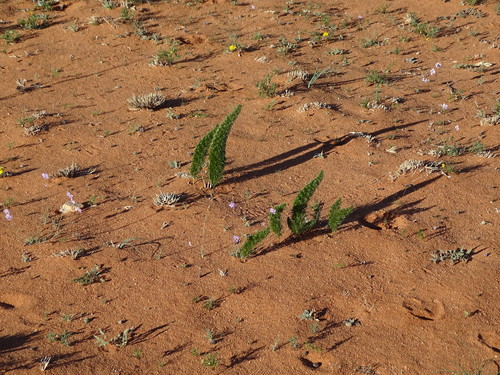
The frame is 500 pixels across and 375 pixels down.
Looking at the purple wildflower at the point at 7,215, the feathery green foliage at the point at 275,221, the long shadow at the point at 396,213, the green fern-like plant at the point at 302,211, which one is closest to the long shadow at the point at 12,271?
the purple wildflower at the point at 7,215

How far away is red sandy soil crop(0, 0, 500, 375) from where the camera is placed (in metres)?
3.78

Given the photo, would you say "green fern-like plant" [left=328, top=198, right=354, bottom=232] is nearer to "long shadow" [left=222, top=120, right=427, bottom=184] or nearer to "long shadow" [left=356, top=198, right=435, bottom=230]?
"long shadow" [left=356, top=198, right=435, bottom=230]

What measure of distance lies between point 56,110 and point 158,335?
4286 millimetres

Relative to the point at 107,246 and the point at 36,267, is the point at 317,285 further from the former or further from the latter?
the point at 36,267

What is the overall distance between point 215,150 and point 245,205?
0.69 metres

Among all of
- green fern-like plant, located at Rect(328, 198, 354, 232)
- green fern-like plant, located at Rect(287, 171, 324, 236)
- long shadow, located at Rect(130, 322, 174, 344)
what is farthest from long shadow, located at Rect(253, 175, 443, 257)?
long shadow, located at Rect(130, 322, 174, 344)

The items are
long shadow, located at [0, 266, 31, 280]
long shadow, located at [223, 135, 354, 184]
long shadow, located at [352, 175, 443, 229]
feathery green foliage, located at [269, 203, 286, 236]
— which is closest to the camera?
long shadow, located at [0, 266, 31, 280]

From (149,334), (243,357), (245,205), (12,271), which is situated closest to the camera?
(243,357)

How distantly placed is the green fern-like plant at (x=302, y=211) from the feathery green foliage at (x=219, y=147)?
103cm

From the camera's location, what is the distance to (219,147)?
5.12 metres

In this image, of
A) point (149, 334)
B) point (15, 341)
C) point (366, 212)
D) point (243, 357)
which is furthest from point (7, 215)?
point (366, 212)

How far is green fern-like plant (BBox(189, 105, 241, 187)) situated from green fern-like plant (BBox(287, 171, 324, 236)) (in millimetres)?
1030

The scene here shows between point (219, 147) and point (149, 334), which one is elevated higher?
point (219, 147)

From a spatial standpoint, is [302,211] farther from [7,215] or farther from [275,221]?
[7,215]
